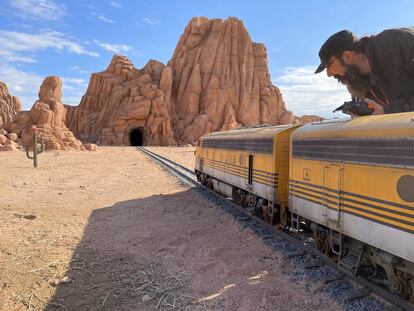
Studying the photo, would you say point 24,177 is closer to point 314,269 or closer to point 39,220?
point 39,220

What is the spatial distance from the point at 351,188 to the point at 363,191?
1.26 feet

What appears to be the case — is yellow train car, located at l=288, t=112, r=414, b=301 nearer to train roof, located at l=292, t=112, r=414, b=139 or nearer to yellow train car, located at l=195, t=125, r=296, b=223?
train roof, located at l=292, t=112, r=414, b=139

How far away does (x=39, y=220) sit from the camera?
12.6m

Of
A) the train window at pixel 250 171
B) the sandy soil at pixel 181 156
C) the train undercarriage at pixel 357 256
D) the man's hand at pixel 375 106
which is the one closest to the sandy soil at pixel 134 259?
the train undercarriage at pixel 357 256

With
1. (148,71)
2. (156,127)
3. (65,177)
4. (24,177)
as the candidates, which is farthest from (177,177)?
(148,71)

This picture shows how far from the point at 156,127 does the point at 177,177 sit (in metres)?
50.6

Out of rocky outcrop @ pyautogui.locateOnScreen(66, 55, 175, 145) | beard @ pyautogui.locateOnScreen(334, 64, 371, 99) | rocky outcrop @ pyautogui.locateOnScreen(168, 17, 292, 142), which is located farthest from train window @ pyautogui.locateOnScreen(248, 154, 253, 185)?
rocky outcrop @ pyautogui.locateOnScreen(168, 17, 292, 142)

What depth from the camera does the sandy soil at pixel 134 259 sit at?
6965 mm

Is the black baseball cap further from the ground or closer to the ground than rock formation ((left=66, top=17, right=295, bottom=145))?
closer to the ground

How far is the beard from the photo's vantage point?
287 inches

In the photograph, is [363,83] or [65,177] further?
[65,177]

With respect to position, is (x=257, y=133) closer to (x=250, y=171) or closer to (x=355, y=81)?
(x=250, y=171)

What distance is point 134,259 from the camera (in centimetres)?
921

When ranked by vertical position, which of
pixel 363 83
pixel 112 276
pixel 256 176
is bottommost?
pixel 112 276
